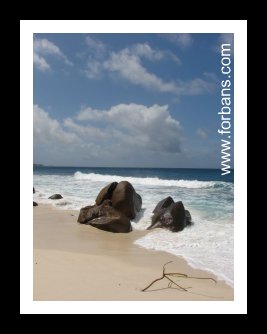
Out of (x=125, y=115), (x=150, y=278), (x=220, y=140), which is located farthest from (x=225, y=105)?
(x=150, y=278)

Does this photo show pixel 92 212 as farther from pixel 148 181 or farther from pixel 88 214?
pixel 148 181

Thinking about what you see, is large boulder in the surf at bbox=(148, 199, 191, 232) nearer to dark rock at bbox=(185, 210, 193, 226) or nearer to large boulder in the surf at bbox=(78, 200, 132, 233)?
dark rock at bbox=(185, 210, 193, 226)

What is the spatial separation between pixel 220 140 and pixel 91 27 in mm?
2029

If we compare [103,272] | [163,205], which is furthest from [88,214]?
[103,272]

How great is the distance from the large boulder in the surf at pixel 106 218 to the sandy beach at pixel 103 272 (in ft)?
1.07

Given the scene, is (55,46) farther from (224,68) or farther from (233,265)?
(233,265)

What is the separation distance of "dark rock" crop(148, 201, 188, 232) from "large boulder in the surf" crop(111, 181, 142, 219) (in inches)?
15.5

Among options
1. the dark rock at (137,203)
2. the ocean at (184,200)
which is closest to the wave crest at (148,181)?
the ocean at (184,200)

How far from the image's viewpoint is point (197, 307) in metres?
3.46

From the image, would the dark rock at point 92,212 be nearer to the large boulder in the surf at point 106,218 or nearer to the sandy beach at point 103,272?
the large boulder in the surf at point 106,218

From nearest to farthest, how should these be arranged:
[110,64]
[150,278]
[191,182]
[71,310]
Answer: [71,310], [150,278], [110,64], [191,182]

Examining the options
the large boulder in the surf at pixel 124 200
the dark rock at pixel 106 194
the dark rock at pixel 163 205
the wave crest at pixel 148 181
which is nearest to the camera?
the large boulder in the surf at pixel 124 200

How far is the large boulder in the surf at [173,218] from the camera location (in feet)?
16.3

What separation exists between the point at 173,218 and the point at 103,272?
5.52 ft
